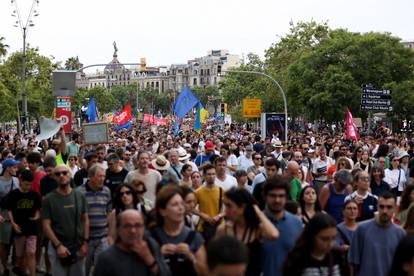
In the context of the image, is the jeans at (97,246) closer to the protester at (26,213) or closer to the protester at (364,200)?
the protester at (26,213)

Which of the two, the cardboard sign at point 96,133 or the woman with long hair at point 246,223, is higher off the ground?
the cardboard sign at point 96,133

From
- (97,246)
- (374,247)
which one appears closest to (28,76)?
(97,246)

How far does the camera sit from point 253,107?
160 feet

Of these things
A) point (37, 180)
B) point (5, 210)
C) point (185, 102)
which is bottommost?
point (5, 210)

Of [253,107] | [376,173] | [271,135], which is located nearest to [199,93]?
[253,107]

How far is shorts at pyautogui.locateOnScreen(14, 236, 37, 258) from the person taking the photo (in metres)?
9.88

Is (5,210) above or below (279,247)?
below

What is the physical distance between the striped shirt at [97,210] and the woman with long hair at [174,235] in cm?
269

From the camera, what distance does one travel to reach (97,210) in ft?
28.5

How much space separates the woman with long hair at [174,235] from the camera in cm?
571

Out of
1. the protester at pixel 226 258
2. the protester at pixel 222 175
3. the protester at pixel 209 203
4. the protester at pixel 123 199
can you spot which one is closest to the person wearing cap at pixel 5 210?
the protester at pixel 222 175

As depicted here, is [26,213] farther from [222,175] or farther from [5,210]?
[222,175]

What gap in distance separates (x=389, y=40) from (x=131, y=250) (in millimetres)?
43830

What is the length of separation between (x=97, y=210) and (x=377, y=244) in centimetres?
316
